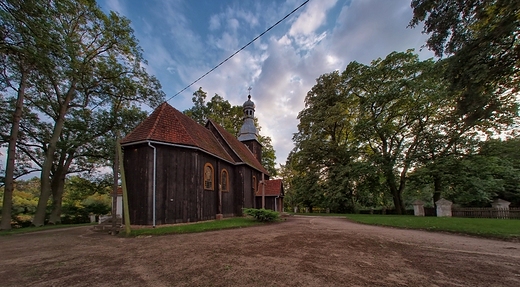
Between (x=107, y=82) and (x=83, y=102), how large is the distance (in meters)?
2.84

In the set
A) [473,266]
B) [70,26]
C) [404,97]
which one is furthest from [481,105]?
[70,26]

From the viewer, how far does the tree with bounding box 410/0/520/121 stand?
235 inches

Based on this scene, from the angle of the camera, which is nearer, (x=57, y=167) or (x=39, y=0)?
(x=39, y=0)

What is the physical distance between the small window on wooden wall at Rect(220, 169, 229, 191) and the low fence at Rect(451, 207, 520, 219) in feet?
60.4

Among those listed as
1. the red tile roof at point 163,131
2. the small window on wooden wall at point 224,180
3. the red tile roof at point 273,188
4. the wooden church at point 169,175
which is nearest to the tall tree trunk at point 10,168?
the red tile roof at point 163,131

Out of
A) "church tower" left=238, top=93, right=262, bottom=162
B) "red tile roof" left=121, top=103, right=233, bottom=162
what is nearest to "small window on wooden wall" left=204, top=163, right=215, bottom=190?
"red tile roof" left=121, top=103, right=233, bottom=162

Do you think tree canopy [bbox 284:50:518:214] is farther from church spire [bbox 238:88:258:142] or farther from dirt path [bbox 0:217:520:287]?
dirt path [bbox 0:217:520:287]

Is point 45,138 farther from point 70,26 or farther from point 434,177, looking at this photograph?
point 434,177

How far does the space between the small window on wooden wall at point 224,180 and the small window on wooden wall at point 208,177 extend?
48.7 inches

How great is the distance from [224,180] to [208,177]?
7.33 ft

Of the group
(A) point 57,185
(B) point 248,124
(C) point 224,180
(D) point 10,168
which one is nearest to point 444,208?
(C) point 224,180

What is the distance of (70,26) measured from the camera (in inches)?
625

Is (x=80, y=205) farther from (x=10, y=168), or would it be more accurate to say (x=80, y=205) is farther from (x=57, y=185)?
(x=10, y=168)

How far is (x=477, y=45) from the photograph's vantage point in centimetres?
609
